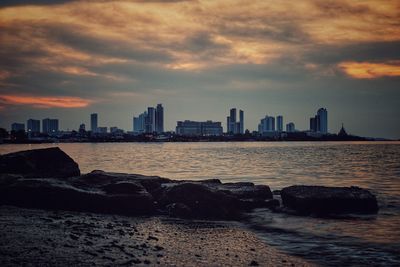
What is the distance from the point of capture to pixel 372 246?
49.6 feet

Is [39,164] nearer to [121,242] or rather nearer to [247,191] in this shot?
[247,191]

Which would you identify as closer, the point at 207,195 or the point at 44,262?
the point at 44,262

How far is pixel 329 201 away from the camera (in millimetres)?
21453

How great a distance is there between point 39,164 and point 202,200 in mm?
14933

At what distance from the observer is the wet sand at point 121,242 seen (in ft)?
35.4

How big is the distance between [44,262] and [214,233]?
7864 millimetres

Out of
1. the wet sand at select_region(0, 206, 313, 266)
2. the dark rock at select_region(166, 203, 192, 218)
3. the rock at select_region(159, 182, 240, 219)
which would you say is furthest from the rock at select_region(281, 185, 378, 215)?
the dark rock at select_region(166, 203, 192, 218)

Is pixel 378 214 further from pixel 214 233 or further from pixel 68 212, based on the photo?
pixel 68 212

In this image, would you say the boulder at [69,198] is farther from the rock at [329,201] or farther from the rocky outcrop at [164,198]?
the rock at [329,201]

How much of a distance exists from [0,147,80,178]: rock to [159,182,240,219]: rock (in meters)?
11.0

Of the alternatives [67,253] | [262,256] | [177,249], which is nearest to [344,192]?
[262,256]

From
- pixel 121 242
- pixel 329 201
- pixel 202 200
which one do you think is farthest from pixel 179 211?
pixel 329 201

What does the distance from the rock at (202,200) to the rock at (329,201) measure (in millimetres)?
3520

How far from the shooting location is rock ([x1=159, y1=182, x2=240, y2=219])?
20.9 meters
